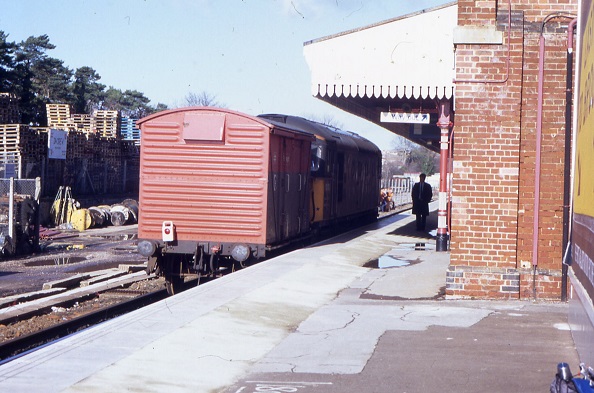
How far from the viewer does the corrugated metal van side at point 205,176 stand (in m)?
14.9

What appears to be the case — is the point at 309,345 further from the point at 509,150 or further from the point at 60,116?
the point at 60,116

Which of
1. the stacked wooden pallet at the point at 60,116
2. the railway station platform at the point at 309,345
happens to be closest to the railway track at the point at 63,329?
the railway station platform at the point at 309,345

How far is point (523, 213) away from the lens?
11.2 m

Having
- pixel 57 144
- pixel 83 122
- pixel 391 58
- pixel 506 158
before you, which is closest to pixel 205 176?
pixel 391 58

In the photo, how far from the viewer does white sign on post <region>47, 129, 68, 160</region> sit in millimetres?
32812

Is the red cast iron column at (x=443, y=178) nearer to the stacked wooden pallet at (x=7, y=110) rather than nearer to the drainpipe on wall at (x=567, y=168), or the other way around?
the drainpipe on wall at (x=567, y=168)

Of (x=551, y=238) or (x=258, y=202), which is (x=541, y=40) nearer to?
(x=551, y=238)

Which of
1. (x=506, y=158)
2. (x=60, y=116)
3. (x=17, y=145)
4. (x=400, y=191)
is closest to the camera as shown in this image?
(x=506, y=158)

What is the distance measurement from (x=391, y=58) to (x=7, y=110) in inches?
958

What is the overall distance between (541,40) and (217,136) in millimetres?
6093

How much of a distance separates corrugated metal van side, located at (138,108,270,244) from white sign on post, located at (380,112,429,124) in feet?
12.2

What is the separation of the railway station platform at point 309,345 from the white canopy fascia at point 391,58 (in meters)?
4.23

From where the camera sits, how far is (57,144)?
33438mm

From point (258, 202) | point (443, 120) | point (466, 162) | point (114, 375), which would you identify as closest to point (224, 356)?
point (114, 375)
